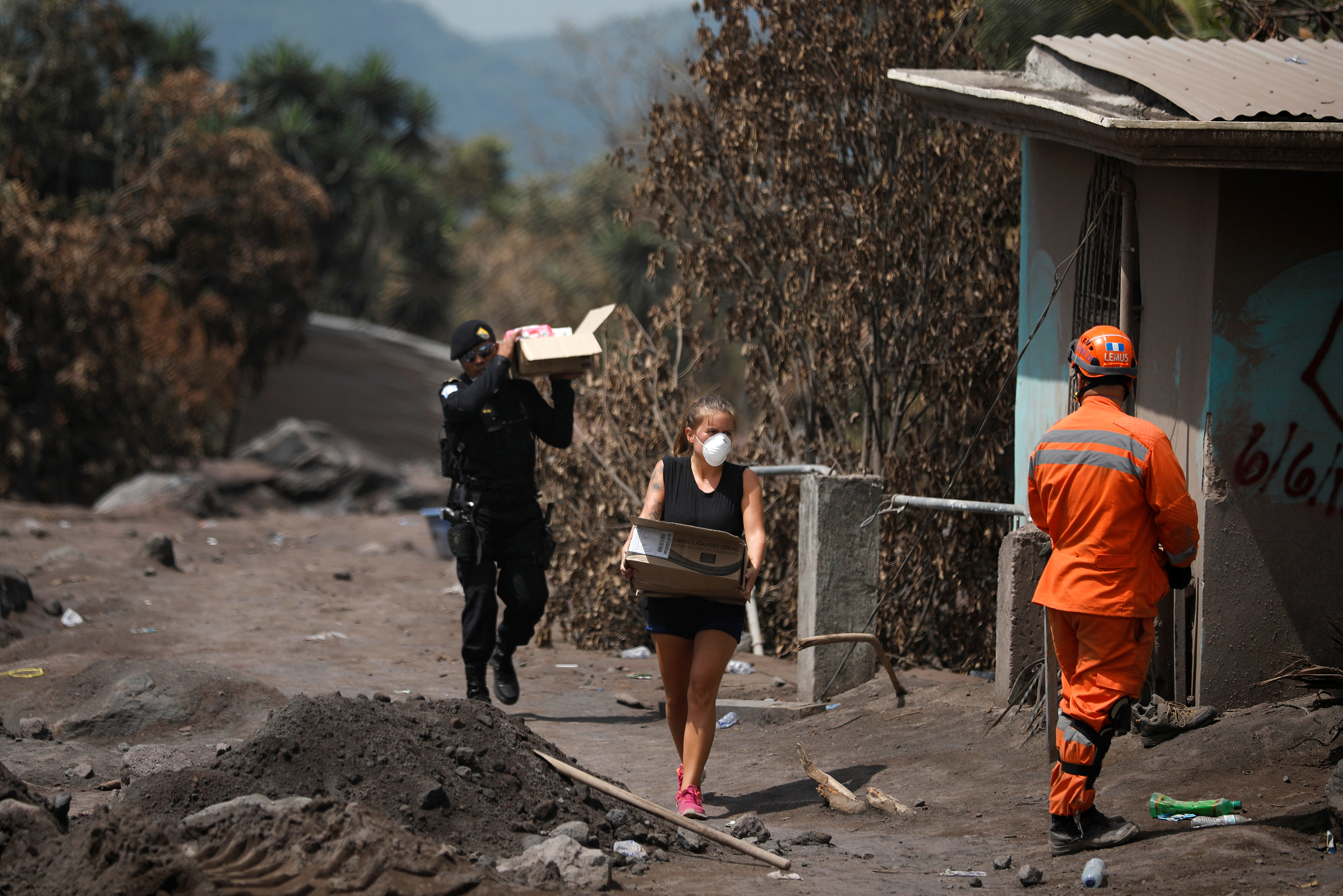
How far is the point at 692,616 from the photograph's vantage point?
522cm

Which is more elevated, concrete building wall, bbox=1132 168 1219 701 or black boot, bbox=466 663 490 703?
concrete building wall, bbox=1132 168 1219 701

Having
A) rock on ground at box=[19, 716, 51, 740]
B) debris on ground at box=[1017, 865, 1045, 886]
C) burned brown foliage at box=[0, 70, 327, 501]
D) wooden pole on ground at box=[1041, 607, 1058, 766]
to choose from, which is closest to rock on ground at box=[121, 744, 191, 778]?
rock on ground at box=[19, 716, 51, 740]

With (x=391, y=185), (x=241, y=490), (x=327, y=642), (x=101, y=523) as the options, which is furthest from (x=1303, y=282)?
(x=391, y=185)

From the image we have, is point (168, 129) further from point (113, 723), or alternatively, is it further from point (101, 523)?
point (113, 723)

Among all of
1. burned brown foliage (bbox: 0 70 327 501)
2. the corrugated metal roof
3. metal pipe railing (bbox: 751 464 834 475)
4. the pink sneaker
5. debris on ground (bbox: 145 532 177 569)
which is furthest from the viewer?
burned brown foliage (bbox: 0 70 327 501)

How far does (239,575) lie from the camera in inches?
479

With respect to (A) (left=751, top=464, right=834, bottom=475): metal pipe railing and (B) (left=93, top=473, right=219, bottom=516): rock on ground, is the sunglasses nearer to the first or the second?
(A) (left=751, top=464, right=834, bottom=475): metal pipe railing

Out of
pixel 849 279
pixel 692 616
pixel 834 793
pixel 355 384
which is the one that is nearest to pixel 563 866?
pixel 692 616

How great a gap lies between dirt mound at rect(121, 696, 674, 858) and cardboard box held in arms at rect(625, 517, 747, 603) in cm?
87

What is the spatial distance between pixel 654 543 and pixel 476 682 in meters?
2.14

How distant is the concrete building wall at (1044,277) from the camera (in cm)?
694

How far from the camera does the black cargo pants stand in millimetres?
6719

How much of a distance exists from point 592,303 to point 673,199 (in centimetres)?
3184

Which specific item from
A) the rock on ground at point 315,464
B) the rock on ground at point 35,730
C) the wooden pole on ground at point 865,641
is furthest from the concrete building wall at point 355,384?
the wooden pole on ground at point 865,641
